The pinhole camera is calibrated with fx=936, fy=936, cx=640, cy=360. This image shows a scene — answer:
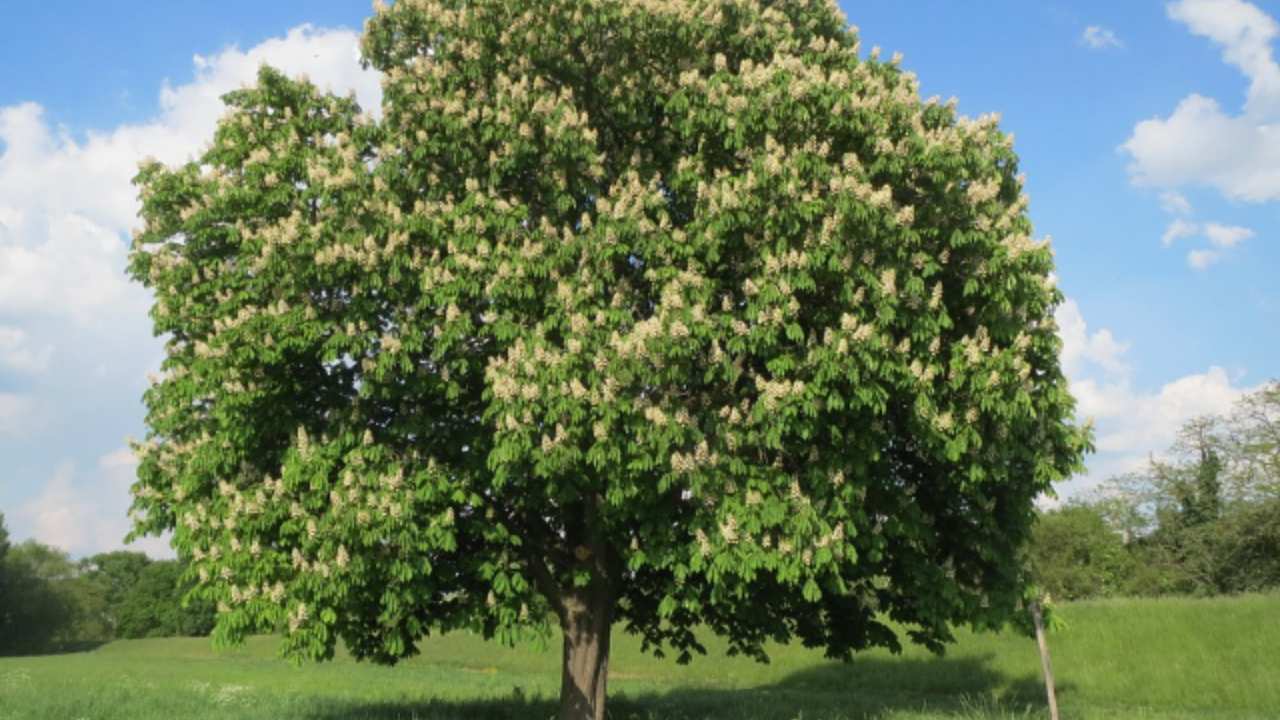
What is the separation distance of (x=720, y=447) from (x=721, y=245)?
2.94 m

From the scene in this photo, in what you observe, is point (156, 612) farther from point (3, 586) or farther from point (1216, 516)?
point (1216, 516)

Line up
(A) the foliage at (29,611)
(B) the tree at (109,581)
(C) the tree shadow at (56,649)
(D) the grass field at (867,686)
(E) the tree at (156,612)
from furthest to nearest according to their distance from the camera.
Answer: (B) the tree at (109,581) < (E) the tree at (156,612) < (A) the foliage at (29,611) < (C) the tree shadow at (56,649) < (D) the grass field at (867,686)

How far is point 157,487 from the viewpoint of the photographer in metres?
16.9

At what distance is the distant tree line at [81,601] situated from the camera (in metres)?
103

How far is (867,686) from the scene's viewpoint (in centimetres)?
3822

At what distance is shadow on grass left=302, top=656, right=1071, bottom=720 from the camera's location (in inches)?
870

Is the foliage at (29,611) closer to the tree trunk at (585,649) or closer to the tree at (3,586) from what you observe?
the tree at (3,586)

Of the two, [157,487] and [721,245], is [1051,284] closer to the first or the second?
[721,245]

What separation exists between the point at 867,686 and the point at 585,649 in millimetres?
23482

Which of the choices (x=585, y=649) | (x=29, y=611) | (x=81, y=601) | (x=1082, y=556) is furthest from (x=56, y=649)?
(x=585, y=649)

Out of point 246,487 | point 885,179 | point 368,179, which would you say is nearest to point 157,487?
point 246,487

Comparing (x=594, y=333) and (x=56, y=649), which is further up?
(x=594, y=333)

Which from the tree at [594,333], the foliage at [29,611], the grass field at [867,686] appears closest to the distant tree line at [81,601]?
the foliage at [29,611]

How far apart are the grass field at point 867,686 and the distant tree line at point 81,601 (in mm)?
52427
